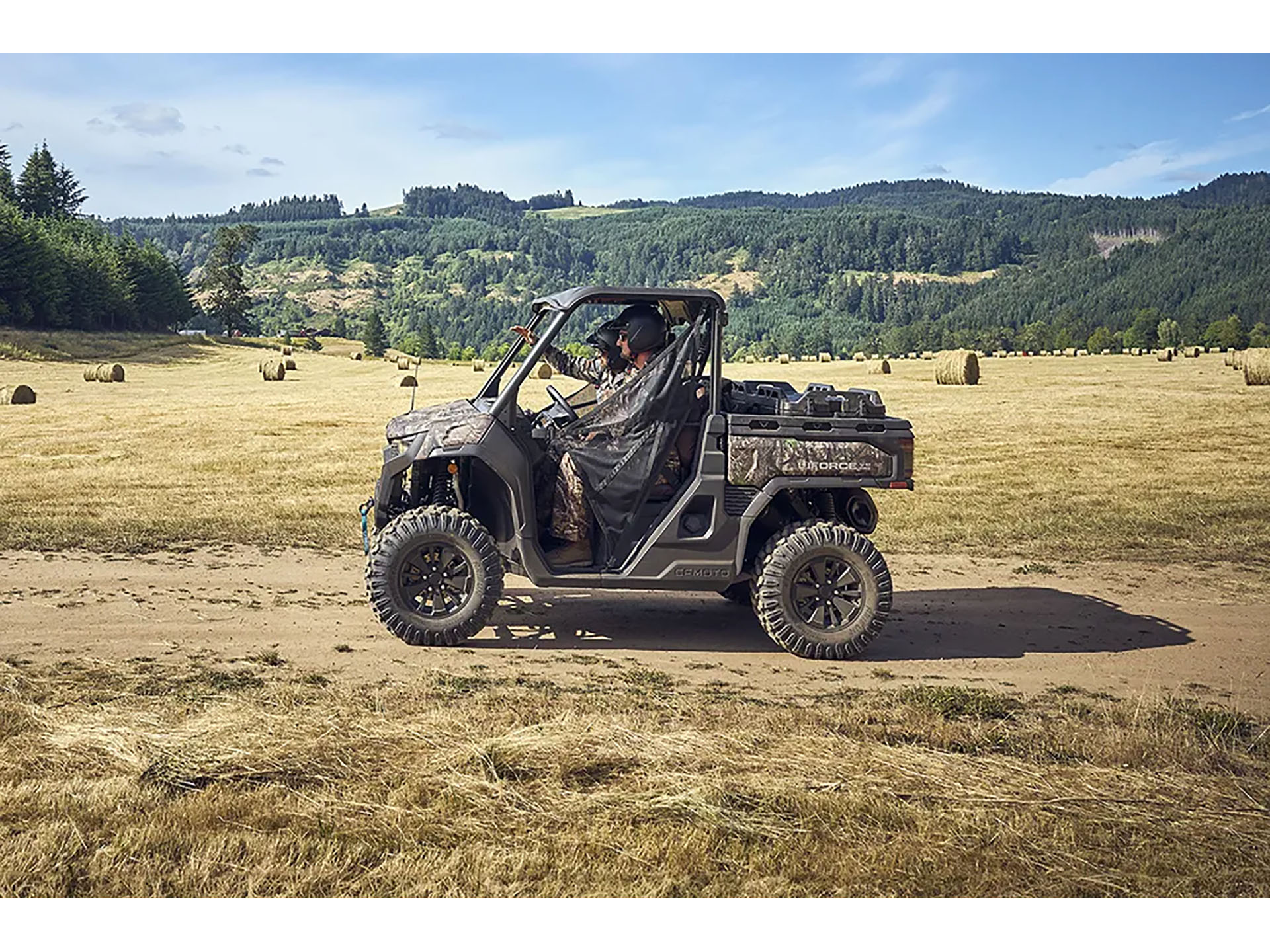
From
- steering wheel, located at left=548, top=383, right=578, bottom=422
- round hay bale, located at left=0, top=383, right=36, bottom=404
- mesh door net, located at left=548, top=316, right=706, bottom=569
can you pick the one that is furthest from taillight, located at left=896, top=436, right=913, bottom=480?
round hay bale, located at left=0, top=383, right=36, bottom=404

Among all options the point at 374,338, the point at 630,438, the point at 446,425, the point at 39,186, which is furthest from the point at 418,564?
the point at 39,186

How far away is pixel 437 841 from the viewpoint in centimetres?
509

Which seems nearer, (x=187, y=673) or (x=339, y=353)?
(x=187, y=673)

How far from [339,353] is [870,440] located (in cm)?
6924

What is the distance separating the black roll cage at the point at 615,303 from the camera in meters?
8.79

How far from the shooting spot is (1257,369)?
33.1m

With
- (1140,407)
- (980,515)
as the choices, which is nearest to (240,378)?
(1140,407)

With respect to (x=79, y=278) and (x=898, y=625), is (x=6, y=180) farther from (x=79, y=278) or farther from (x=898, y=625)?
(x=898, y=625)

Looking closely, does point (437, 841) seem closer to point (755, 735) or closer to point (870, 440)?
point (755, 735)

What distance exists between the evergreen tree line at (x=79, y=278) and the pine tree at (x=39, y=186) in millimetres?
1509

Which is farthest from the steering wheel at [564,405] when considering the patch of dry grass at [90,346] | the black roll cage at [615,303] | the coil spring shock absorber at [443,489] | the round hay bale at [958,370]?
the patch of dry grass at [90,346]

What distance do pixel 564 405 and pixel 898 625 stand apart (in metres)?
3.24

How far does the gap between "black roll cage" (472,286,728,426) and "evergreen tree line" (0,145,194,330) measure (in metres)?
66.2

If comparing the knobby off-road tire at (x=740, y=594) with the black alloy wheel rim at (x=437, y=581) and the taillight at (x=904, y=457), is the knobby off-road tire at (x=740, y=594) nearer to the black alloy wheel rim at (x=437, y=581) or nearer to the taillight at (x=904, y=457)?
the taillight at (x=904, y=457)
